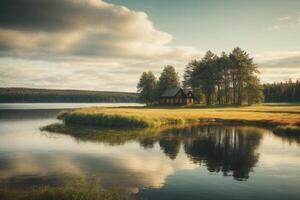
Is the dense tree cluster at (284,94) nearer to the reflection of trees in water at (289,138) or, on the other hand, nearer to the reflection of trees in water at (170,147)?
the reflection of trees in water at (289,138)

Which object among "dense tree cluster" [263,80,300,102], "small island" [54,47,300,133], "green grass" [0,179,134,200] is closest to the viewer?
"green grass" [0,179,134,200]

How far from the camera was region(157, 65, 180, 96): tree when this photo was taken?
125125mm

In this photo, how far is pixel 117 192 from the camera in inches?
761

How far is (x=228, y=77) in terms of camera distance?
114438 millimetres

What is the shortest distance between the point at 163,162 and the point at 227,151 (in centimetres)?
921

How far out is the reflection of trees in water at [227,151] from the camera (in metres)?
27.1

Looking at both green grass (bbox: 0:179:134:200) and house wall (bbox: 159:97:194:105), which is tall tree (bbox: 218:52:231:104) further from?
green grass (bbox: 0:179:134:200)

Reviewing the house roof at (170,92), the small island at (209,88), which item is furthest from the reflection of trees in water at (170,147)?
the house roof at (170,92)

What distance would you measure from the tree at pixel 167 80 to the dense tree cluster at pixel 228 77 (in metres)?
5.17

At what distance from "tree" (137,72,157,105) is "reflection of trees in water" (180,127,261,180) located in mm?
77265

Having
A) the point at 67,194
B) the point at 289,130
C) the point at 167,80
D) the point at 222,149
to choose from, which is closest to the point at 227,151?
the point at 222,149

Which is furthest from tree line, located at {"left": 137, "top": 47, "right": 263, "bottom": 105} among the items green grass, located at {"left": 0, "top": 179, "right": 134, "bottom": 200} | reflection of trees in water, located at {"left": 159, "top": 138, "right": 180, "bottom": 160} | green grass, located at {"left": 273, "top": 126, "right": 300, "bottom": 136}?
green grass, located at {"left": 0, "top": 179, "right": 134, "bottom": 200}

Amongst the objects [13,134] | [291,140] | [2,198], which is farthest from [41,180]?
[291,140]

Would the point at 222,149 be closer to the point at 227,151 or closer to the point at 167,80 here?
the point at 227,151
